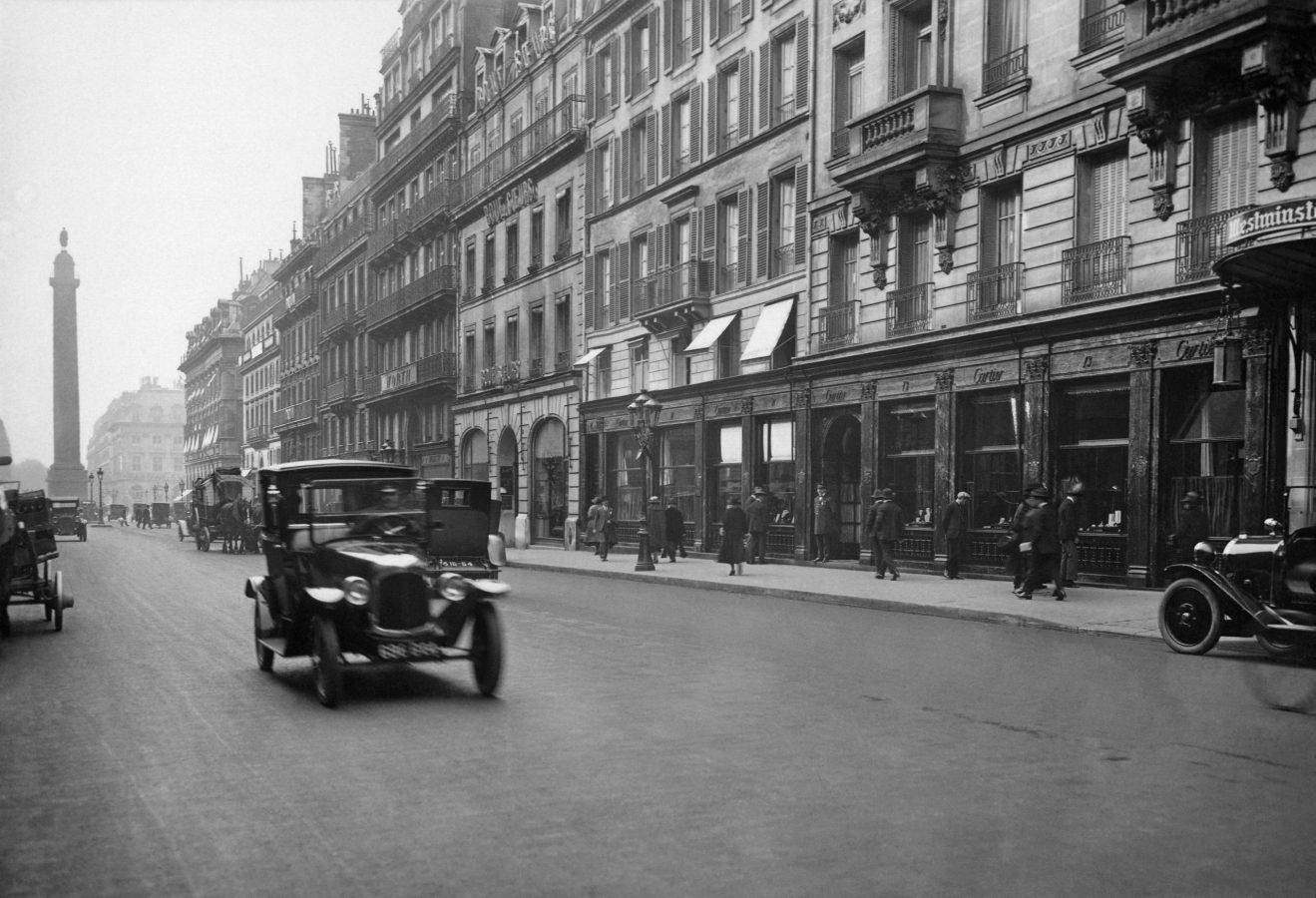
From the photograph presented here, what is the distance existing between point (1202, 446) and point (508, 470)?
3011 cm

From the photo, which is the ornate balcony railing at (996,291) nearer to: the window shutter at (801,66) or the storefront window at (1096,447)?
the storefront window at (1096,447)

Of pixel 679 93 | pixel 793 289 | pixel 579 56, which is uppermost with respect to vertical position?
pixel 579 56

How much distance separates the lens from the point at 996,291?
23141 millimetres

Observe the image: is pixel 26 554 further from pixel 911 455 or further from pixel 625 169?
pixel 625 169

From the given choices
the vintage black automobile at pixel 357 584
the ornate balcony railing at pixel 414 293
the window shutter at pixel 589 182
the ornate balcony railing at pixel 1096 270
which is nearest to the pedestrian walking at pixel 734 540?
the ornate balcony railing at pixel 1096 270

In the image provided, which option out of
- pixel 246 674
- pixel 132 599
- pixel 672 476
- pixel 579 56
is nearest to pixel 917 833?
pixel 246 674

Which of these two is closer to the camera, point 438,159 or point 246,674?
point 246,674

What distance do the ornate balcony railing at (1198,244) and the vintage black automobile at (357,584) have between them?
1291 cm

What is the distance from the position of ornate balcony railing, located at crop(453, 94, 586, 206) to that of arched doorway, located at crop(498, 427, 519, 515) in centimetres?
925

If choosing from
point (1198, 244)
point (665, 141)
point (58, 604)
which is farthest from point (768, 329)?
point (58, 604)

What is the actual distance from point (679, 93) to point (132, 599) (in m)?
21.5

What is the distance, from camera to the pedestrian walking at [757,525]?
2852cm

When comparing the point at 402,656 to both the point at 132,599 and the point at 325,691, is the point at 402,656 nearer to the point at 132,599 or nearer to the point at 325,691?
the point at 325,691

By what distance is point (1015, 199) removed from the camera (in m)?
23.1
